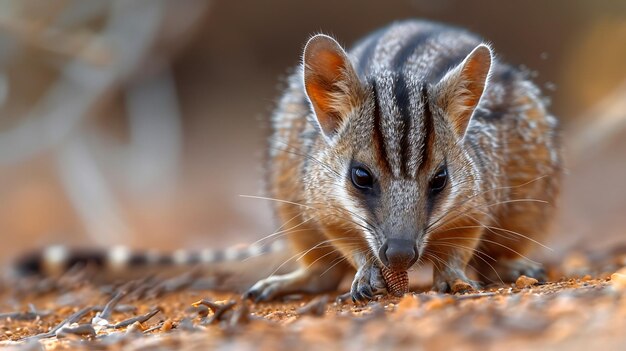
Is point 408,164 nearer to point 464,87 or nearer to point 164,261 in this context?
point 464,87

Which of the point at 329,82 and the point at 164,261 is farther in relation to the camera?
the point at 164,261

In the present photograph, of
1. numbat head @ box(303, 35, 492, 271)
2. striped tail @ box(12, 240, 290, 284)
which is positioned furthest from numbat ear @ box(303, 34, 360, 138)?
striped tail @ box(12, 240, 290, 284)

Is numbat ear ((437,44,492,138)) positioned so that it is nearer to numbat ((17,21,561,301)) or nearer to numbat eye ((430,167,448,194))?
numbat ((17,21,561,301))

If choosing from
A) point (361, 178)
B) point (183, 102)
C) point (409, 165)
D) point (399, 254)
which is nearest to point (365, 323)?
point (399, 254)

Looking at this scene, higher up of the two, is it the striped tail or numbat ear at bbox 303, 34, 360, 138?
Answer: numbat ear at bbox 303, 34, 360, 138

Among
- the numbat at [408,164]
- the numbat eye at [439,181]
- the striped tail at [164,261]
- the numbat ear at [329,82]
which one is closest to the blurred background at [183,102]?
the striped tail at [164,261]

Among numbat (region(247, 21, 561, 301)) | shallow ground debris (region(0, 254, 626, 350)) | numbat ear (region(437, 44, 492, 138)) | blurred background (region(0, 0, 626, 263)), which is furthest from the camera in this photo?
blurred background (region(0, 0, 626, 263))

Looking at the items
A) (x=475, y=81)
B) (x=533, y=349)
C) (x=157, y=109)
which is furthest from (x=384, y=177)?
(x=157, y=109)
